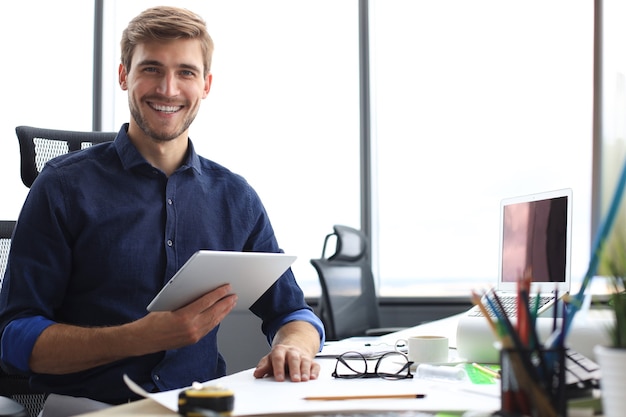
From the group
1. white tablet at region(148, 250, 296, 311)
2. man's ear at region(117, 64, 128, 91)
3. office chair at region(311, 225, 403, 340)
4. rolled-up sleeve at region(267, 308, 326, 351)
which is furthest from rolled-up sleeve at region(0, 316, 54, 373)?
office chair at region(311, 225, 403, 340)

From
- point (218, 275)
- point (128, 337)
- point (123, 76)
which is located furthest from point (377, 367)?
point (123, 76)

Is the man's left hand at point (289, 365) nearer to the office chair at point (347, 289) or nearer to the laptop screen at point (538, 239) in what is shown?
the laptop screen at point (538, 239)

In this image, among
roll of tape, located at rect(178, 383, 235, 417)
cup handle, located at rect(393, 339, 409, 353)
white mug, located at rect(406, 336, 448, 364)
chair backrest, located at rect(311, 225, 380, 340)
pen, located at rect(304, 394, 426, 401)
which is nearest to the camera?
roll of tape, located at rect(178, 383, 235, 417)

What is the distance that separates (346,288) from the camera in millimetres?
3223

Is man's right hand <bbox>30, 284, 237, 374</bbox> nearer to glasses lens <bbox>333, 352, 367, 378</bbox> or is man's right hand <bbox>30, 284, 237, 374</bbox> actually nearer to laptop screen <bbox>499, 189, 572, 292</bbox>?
glasses lens <bbox>333, 352, 367, 378</bbox>

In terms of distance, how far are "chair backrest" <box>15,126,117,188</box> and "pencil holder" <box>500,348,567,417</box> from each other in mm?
1542

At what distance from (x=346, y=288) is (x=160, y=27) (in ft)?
5.75

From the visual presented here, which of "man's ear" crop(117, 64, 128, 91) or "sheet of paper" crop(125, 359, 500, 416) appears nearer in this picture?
"sheet of paper" crop(125, 359, 500, 416)

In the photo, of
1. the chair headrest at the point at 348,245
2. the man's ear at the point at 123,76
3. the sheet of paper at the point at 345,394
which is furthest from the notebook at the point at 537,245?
the chair headrest at the point at 348,245

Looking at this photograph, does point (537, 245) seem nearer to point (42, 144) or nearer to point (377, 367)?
point (377, 367)

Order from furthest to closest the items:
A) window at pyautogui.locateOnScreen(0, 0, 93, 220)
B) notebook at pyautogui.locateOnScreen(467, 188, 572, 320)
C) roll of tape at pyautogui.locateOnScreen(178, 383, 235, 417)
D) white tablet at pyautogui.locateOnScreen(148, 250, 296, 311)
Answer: window at pyautogui.locateOnScreen(0, 0, 93, 220), notebook at pyautogui.locateOnScreen(467, 188, 572, 320), white tablet at pyautogui.locateOnScreen(148, 250, 296, 311), roll of tape at pyautogui.locateOnScreen(178, 383, 235, 417)

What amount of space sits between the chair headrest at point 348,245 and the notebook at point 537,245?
1.28 meters

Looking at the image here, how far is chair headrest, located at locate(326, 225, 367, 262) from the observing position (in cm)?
326

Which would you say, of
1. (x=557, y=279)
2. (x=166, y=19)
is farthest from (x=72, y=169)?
(x=557, y=279)
